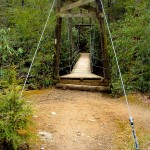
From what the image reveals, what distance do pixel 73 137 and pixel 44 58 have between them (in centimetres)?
461

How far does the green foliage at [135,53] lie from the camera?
8031 mm

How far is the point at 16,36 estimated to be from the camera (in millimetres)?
10734

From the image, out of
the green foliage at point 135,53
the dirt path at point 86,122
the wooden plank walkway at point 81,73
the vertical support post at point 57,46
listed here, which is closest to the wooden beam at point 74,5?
the vertical support post at point 57,46

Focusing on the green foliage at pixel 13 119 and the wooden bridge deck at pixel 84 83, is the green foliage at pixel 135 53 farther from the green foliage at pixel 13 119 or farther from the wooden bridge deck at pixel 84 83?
the green foliage at pixel 13 119

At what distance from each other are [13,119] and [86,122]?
207 cm

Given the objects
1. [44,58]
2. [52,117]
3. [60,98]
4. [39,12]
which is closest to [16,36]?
[39,12]

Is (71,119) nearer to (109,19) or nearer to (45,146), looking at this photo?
(45,146)

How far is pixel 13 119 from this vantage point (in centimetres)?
369

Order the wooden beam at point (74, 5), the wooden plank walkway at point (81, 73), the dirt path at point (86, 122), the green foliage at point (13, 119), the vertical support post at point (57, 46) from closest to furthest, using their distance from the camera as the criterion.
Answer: the green foliage at point (13, 119), the dirt path at point (86, 122), the wooden beam at point (74, 5), the vertical support post at point (57, 46), the wooden plank walkway at point (81, 73)

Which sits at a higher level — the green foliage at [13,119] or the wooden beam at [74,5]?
the wooden beam at [74,5]

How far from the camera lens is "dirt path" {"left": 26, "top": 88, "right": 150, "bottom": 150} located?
4418 millimetres

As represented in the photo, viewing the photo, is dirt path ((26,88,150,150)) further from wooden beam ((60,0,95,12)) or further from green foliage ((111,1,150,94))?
wooden beam ((60,0,95,12))

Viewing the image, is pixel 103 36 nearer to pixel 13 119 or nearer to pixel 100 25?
pixel 100 25

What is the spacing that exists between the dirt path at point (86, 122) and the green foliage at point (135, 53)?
1009 mm
